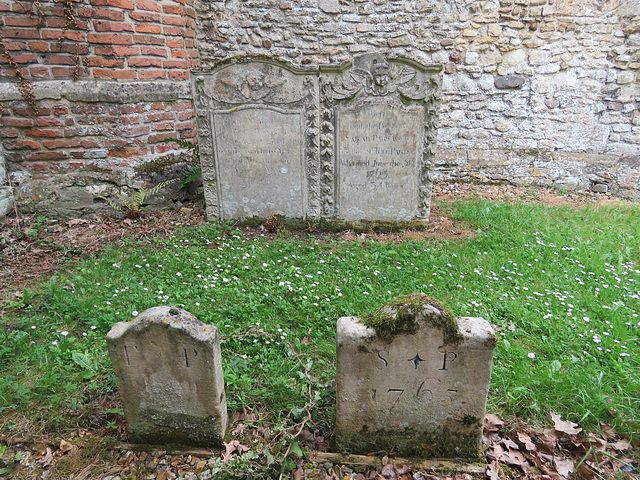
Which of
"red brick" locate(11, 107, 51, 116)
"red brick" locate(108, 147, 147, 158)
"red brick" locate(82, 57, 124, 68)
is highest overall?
"red brick" locate(82, 57, 124, 68)

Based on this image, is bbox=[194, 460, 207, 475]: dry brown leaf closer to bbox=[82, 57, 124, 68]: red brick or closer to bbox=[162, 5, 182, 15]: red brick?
bbox=[82, 57, 124, 68]: red brick

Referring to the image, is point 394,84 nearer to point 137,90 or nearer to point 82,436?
point 137,90

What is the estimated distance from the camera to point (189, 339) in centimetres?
188

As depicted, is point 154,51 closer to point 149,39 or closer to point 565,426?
point 149,39

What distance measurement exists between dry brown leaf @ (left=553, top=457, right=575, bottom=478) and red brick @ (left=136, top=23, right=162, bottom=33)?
19.4 feet

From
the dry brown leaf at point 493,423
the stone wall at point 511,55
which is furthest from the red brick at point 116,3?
the dry brown leaf at point 493,423

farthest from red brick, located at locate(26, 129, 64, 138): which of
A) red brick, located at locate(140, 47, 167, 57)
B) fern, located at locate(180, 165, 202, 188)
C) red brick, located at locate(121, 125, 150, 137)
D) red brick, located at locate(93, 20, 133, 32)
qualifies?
fern, located at locate(180, 165, 202, 188)

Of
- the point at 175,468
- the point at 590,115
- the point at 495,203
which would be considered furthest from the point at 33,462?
the point at 590,115

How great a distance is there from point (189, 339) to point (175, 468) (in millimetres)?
745

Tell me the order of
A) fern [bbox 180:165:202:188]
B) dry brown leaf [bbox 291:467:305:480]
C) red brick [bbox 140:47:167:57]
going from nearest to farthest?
dry brown leaf [bbox 291:467:305:480], red brick [bbox 140:47:167:57], fern [bbox 180:165:202:188]

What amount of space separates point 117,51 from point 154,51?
0.48m

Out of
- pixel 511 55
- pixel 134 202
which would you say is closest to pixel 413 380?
pixel 134 202

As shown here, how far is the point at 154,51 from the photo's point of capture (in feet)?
16.4

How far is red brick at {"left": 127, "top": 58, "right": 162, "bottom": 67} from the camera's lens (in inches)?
189
